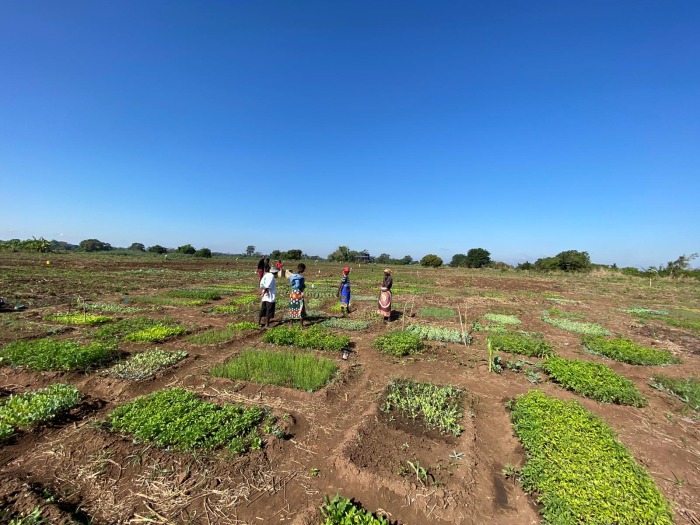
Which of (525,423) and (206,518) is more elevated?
(525,423)

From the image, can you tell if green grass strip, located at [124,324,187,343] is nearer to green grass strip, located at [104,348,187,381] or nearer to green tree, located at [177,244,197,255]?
green grass strip, located at [104,348,187,381]

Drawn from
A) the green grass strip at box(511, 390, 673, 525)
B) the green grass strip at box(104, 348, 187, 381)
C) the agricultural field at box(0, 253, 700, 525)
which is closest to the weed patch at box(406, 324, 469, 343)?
the agricultural field at box(0, 253, 700, 525)

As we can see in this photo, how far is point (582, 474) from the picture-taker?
389cm

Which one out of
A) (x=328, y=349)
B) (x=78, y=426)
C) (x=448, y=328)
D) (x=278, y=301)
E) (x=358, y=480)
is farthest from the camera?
(x=278, y=301)

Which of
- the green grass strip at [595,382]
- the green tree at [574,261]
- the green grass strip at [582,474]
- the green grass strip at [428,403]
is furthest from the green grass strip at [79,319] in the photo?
the green tree at [574,261]

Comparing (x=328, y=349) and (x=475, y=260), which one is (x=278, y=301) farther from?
(x=475, y=260)

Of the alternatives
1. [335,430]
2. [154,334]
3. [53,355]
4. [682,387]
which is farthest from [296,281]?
[682,387]

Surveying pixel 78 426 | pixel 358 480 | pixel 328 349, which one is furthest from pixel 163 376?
pixel 358 480

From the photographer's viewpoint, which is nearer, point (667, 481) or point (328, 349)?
point (667, 481)

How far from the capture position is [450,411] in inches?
232

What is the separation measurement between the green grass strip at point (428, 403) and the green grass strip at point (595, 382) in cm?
265

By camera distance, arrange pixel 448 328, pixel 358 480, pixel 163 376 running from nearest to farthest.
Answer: pixel 358 480, pixel 163 376, pixel 448 328

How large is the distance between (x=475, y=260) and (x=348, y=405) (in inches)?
3223

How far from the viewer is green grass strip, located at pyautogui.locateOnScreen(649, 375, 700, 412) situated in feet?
21.4
